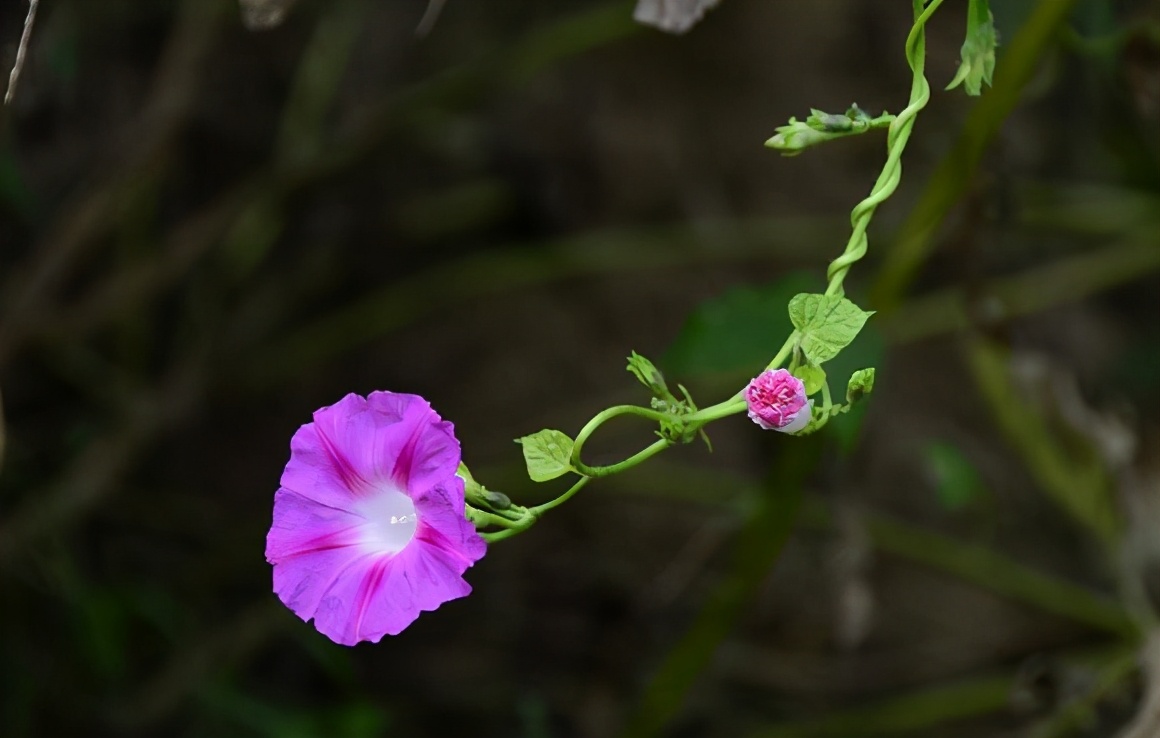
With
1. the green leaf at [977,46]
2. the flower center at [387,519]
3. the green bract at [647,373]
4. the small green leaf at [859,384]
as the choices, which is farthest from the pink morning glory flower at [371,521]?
the green leaf at [977,46]

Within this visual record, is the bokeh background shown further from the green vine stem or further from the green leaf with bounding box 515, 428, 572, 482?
the green leaf with bounding box 515, 428, 572, 482

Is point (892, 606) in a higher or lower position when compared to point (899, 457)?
lower

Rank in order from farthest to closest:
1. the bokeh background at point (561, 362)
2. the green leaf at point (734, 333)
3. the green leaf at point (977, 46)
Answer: the bokeh background at point (561, 362)
the green leaf at point (734, 333)
the green leaf at point (977, 46)

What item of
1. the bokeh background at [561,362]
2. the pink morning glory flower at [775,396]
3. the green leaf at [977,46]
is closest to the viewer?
the pink morning glory flower at [775,396]

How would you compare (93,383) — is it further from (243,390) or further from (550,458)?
(550,458)

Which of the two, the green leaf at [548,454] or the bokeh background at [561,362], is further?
the bokeh background at [561,362]

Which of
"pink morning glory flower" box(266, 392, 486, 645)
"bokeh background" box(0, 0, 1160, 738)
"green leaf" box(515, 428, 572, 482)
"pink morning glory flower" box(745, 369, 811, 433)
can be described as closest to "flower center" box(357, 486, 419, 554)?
"pink morning glory flower" box(266, 392, 486, 645)

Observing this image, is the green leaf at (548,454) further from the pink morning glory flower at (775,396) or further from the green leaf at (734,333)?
the green leaf at (734,333)

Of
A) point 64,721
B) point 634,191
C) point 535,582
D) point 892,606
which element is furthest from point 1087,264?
point 64,721
